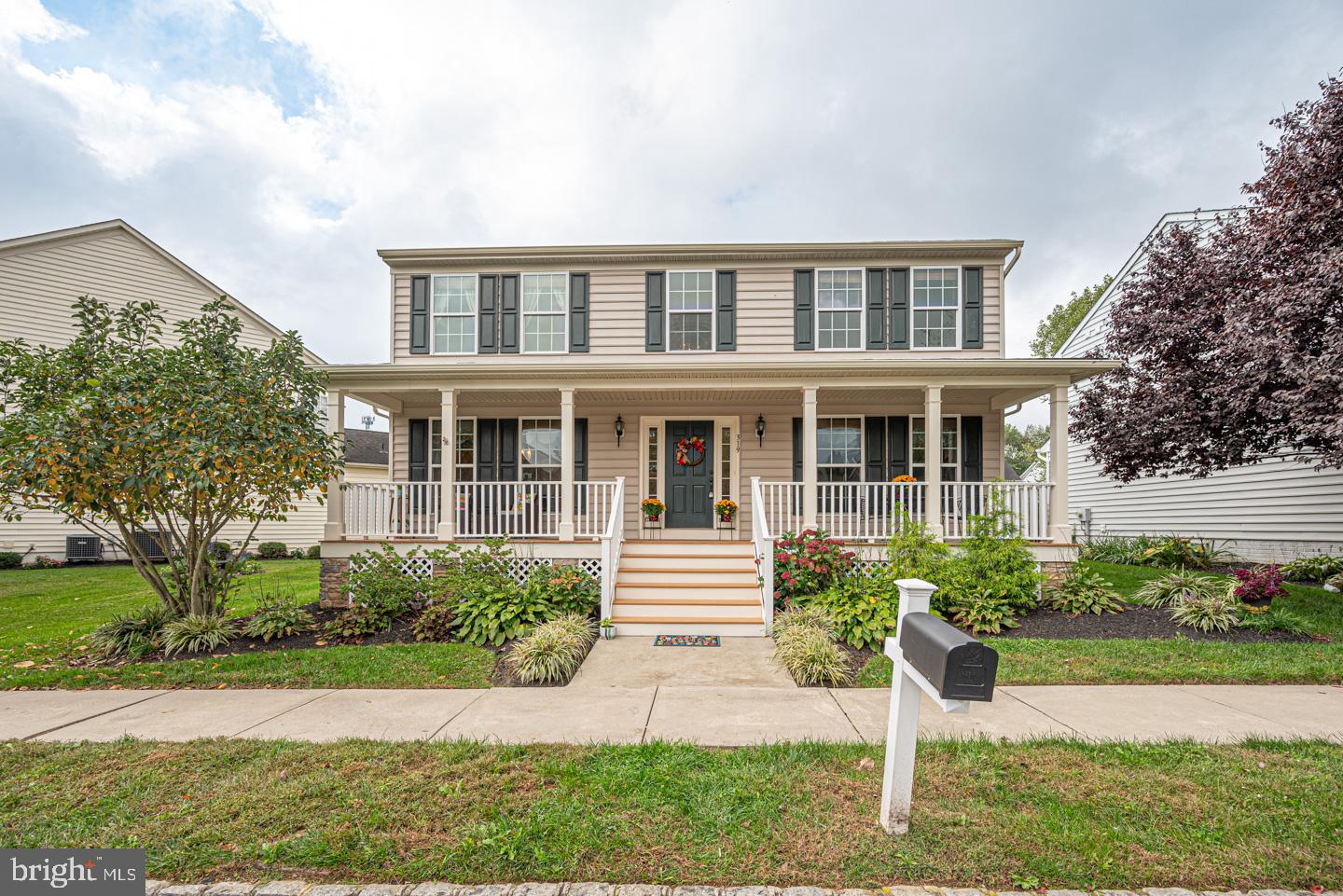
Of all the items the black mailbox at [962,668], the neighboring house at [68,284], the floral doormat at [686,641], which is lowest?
the floral doormat at [686,641]

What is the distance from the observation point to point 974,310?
10.2 m

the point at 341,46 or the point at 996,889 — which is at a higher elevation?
the point at 341,46

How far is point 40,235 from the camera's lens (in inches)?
514

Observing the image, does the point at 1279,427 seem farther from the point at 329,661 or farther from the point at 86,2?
the point at 86,2

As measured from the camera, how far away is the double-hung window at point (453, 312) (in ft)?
35.5

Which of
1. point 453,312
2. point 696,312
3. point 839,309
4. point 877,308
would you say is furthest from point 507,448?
point 877,308

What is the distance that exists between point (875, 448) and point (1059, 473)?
2.86m

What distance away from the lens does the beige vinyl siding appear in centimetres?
1025

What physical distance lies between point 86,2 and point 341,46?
2.92 meters

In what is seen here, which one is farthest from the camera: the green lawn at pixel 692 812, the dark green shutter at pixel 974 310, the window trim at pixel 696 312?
the window trim at pixel 696 312

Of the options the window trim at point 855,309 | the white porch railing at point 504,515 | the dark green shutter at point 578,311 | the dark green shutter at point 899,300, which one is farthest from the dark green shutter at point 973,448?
the white porch railing at point 504,515

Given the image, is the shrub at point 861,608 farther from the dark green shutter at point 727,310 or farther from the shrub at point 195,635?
the shrub at point 195,635

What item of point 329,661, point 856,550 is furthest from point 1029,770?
point 329,661

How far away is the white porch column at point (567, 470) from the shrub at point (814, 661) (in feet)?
12.6
